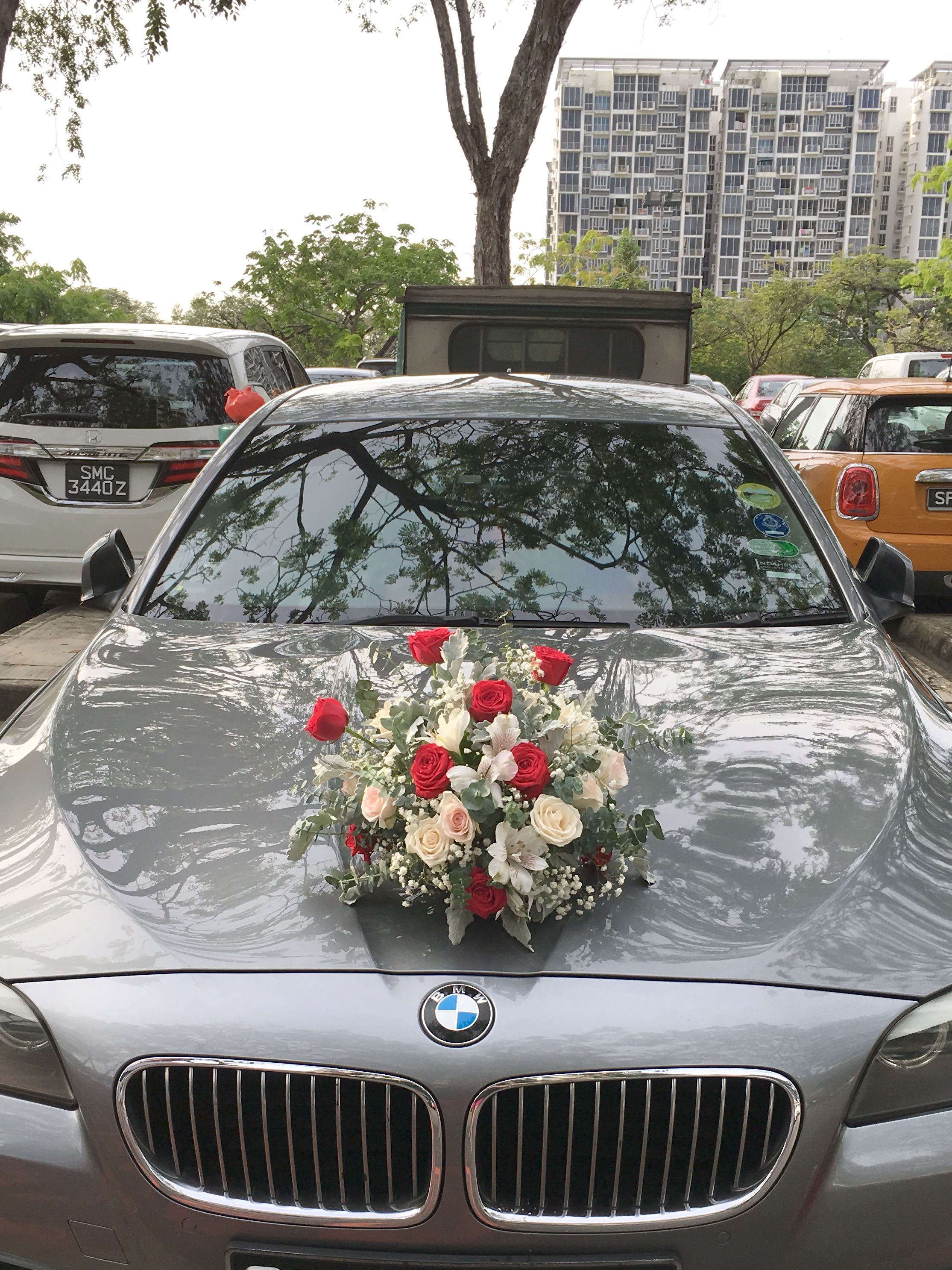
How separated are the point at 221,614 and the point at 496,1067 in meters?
1.71

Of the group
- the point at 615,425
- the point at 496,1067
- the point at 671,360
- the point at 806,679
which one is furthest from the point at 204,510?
the point at 671,360

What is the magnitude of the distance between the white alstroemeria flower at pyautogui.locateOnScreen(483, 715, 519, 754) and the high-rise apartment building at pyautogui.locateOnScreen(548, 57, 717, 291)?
18011 cm

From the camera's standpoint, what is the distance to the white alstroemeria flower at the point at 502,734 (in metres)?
1.91

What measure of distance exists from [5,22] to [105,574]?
10177 millimetres

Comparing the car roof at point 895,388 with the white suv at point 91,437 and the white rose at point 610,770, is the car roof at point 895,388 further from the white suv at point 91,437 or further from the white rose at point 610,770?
the white rose at point 610,770

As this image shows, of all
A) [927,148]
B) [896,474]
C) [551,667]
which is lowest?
[896,474]

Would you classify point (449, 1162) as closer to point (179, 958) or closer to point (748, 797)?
point (179, 958)

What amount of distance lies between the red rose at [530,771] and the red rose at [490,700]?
7 cm

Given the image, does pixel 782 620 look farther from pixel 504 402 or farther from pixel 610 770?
pixel 610 770

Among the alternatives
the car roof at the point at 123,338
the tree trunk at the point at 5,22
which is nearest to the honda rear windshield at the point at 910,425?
the car roof at the point at 123,338

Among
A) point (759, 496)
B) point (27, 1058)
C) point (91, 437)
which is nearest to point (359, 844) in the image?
point (27, 1058)

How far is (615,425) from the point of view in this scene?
370cm

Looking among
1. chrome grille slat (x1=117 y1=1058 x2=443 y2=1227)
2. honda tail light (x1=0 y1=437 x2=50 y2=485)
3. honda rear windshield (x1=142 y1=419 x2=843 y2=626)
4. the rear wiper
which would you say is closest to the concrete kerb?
honda tail light (x1=0 y1=437 x2=50 y2=485)

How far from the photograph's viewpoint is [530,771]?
1.87 m
